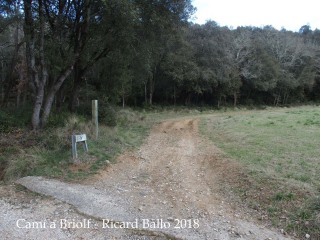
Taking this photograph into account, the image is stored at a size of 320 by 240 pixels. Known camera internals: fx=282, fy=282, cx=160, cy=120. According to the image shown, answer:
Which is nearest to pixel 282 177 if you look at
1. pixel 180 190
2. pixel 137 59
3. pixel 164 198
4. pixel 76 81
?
pixel 180 190

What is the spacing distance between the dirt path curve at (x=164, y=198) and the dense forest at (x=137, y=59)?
5.36 metres

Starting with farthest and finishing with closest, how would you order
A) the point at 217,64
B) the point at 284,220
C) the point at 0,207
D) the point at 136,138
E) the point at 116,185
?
the point at 217,64, the point at 136,138, the point at 116,185, the point at 0,207, the point at 284,220

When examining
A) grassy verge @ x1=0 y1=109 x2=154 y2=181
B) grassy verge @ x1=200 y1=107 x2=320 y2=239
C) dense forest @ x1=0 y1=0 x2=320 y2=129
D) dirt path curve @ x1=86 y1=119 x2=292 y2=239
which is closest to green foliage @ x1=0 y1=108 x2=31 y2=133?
grassy verge @ x1=0 y1=109 x2=154 y2=181

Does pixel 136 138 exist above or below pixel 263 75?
below

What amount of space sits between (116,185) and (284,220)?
354 cm

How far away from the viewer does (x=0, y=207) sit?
5.10m

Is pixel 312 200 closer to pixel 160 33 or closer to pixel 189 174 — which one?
pixel 189 174

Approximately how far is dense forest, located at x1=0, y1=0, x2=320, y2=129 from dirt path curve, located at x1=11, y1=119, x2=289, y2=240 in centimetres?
536

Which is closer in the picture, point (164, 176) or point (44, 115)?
point (164, 176)

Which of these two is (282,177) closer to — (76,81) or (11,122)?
(11,122)

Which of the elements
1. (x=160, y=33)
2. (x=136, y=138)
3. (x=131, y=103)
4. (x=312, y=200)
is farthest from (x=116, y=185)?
(x=131, y=103)

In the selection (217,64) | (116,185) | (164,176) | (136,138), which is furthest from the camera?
(217,64)

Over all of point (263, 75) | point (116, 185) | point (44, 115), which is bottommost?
point (116, 185)

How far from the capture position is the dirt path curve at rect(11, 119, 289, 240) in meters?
4.43
